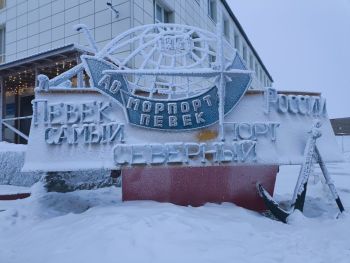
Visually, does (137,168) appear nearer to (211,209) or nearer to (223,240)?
(211,209)

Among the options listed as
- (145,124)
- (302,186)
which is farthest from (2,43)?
(302,186)

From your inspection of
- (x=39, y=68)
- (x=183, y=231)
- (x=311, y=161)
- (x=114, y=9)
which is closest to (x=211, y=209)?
(x=183, y=231)

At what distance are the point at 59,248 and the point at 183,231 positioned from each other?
1280mm

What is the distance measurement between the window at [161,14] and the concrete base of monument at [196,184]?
723 cm

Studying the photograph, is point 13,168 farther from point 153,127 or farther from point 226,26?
point 226,26

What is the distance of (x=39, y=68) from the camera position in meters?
10.4

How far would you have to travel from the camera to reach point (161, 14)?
458 inches

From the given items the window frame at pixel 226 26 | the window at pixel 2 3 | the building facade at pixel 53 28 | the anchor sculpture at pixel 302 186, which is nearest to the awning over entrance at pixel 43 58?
the building facade at pixel 53 28

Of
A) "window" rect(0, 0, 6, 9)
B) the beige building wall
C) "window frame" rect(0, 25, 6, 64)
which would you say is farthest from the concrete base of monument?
"window" rect(0, 0, 6, 9)

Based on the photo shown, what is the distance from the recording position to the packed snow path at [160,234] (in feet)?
10.7

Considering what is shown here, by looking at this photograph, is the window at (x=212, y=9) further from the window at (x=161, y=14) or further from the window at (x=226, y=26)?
the window at (x=161, y=14)

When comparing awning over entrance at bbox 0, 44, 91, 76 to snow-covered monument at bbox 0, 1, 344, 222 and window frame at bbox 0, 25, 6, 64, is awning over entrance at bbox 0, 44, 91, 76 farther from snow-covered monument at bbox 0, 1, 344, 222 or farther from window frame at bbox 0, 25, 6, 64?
snow-covered monument at bbox 0, 1, 344, 222

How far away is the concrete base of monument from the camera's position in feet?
16.4

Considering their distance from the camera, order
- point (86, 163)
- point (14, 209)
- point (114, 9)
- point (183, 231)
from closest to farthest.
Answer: point (183, 231), point (86, 163), point (14, 209), point (114, 9)
